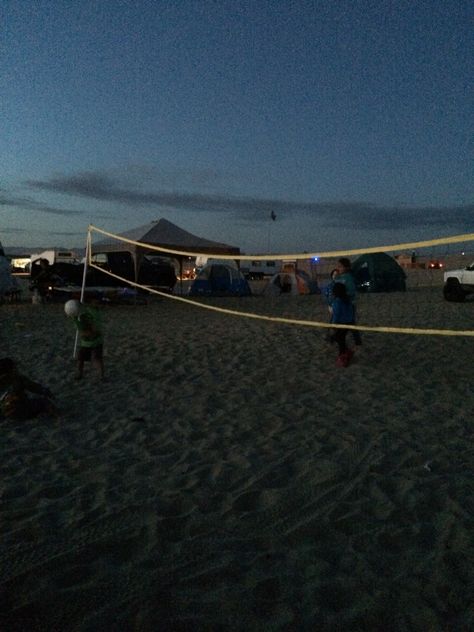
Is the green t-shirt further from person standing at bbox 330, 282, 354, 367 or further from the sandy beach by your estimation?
person standing at bbox 330, 282, 354, 367

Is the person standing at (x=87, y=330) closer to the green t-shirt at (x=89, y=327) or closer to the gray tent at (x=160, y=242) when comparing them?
the green t-shirt at (x=89, y=327)

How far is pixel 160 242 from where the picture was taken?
1873 centimetres

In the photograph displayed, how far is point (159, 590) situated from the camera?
2455 mm

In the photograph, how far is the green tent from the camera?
23.8m

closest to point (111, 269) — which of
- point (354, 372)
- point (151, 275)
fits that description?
point (151, 275)

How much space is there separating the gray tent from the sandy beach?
11959 millimetres

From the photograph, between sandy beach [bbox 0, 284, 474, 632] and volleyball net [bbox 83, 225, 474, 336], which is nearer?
sandy beach [bbox 0, 284, 474, 632]

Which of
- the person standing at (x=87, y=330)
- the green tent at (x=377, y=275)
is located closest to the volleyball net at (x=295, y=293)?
the green tent at (x=377, y=275)

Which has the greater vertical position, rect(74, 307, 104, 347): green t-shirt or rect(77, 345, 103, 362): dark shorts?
rect(74, 307, 104, 347): green t-shirt

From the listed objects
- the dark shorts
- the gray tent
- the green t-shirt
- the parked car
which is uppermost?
the gray tent

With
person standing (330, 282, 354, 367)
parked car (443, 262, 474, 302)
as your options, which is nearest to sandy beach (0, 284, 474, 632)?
person standing (330, 282, 354, 367)

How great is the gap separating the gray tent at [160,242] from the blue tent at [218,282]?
1.88 metres

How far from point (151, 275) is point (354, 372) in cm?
1464

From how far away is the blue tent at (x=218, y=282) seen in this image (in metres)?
21.8
